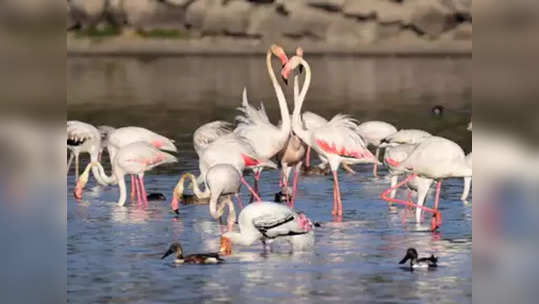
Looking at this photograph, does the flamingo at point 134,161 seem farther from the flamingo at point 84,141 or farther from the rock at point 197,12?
the rock at point 197,12

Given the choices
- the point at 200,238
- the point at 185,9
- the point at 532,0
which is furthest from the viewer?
the point at 185,9

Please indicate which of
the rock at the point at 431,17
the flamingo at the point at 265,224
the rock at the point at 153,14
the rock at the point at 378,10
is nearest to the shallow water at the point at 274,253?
the flamingo at the point at 265,224

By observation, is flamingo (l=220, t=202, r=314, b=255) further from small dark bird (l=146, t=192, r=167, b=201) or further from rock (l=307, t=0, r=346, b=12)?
rock (l=307, t=0, r=346, b=12)

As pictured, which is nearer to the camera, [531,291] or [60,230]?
[60,230]

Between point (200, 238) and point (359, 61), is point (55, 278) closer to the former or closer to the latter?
point (200, 238)

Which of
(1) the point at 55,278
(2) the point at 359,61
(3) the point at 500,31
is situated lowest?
(1) the point at 55,278

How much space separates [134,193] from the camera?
16.3m

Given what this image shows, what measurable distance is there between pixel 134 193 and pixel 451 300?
7.48 metres

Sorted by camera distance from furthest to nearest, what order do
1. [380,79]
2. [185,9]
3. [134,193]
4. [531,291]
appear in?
[185,9] → [380,79] → [134,193] → [531,291]

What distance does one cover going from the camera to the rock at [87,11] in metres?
47.2

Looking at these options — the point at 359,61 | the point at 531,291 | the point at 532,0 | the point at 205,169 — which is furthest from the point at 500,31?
the point at 359,61

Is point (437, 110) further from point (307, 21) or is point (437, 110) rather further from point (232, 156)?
point (307, 21)

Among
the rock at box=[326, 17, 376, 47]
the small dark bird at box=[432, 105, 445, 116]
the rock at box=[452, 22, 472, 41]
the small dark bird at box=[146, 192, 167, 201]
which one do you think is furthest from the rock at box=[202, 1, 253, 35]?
the small dark bird at box=[146, 192, 167, 201]

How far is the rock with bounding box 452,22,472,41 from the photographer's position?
45753 millimetres
